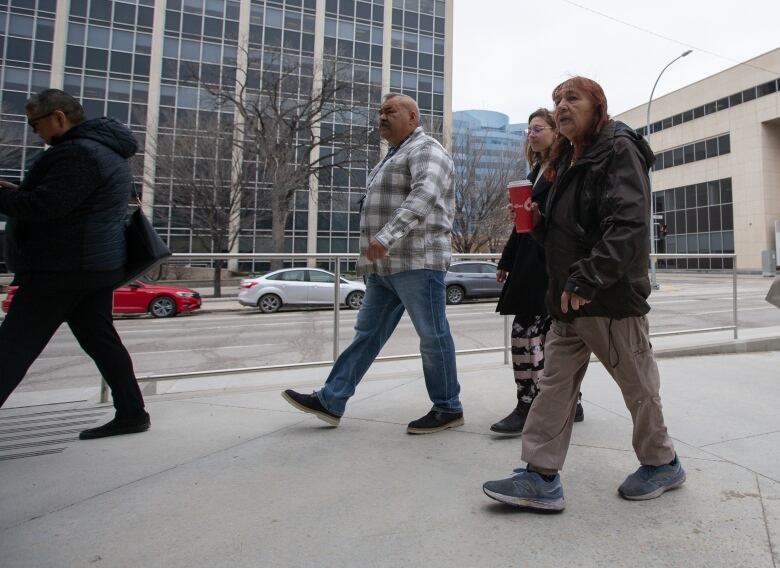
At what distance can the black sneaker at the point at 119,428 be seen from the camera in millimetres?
2809

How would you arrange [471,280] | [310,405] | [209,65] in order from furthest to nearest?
[209,65] → [471,280] → [310,405]

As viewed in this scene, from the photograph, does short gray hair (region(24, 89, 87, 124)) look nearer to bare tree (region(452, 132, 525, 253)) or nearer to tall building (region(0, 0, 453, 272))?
tall building (region(0, 0, 453, 272))

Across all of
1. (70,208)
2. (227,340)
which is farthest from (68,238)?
(227,340)

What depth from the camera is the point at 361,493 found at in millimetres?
2072

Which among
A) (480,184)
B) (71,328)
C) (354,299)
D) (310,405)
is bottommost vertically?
(310,405)

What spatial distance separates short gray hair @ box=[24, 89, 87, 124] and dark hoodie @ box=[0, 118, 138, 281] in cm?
7

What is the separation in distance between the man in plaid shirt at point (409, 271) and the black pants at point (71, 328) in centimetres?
95

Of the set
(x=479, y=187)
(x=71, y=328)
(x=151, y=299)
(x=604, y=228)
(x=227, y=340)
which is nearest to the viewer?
(x=604, y=228)

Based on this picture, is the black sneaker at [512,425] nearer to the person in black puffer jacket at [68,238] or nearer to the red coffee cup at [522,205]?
the red coffee cup at [522,205]

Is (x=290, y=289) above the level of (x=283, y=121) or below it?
below

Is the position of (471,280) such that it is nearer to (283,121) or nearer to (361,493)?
(361,493)

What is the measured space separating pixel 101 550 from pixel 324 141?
26.7m

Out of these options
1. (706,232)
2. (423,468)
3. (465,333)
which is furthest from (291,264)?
(706,232)

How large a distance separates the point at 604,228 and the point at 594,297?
0.26 metres
